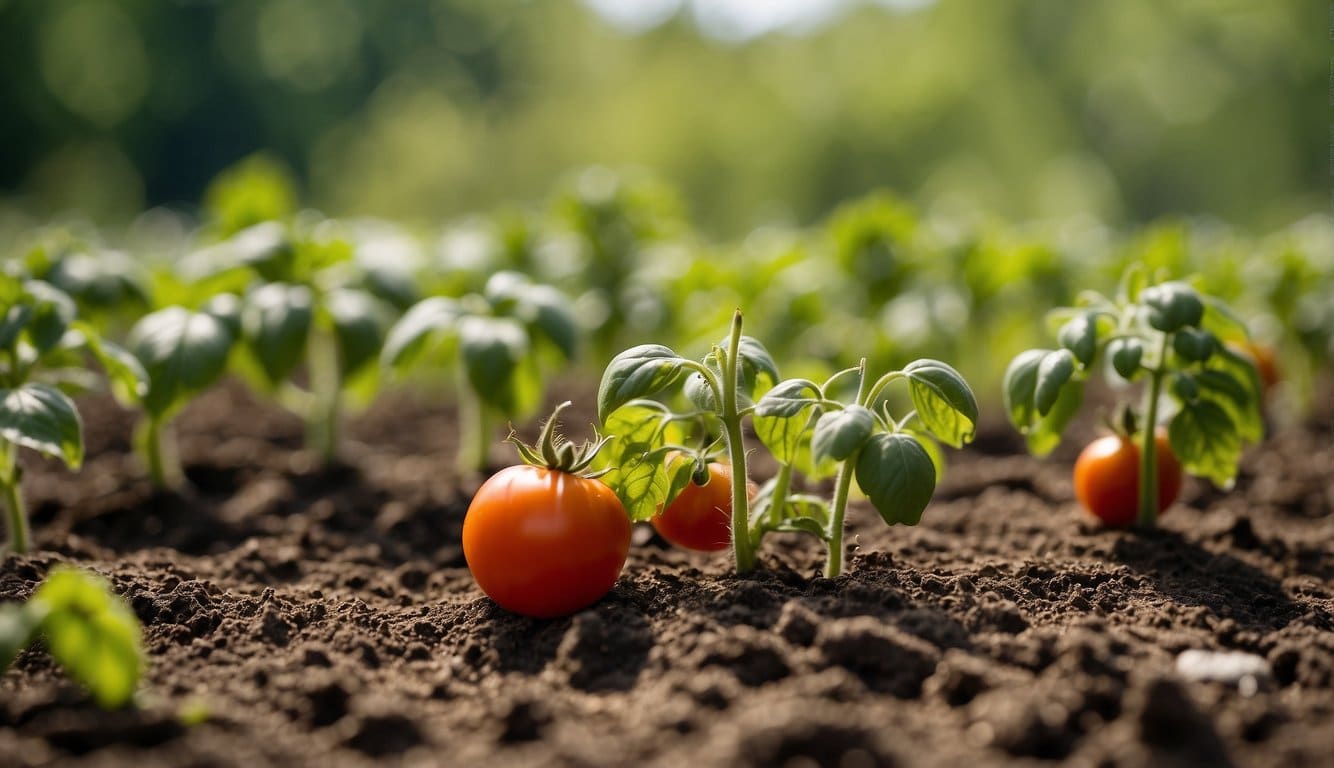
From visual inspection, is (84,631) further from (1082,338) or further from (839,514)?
(1082,338)

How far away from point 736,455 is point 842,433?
299 mm

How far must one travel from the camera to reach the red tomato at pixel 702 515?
2.34m

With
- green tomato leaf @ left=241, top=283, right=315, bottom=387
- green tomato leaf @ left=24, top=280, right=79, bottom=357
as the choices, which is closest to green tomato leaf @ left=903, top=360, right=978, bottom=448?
green tomato leaf @ left=241, top=283, right=315, bottom=387

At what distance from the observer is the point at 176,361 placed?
296cm

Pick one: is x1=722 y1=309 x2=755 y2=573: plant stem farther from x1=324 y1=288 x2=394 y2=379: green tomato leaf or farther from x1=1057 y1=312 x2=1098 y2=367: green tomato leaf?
x1=324 y1=288 x2=394 y2=379: green tomato leaf

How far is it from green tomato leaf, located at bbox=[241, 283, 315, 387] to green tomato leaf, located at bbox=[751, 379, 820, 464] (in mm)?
1704

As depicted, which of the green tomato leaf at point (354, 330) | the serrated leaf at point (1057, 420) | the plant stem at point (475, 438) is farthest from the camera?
the plant stem at point (475, 438)

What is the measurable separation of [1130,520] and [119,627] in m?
2.34

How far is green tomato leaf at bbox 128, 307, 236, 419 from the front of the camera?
295 centimetres

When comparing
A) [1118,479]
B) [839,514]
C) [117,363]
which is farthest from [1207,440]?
[117,363]

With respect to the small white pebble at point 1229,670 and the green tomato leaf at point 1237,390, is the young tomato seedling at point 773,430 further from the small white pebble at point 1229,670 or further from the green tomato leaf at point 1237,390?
the green tomato leaf at point 1237,390

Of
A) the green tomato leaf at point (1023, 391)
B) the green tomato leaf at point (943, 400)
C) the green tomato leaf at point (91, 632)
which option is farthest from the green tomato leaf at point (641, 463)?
the green tomato leaf at point (91, 632)

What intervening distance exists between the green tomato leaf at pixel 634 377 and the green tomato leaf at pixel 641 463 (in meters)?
0.12

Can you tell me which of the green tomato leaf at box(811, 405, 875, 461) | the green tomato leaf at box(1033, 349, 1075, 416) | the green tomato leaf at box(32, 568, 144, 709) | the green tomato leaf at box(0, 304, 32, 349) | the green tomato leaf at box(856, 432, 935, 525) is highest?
the green tomato leaf at box(0, 304, 32, 349)
